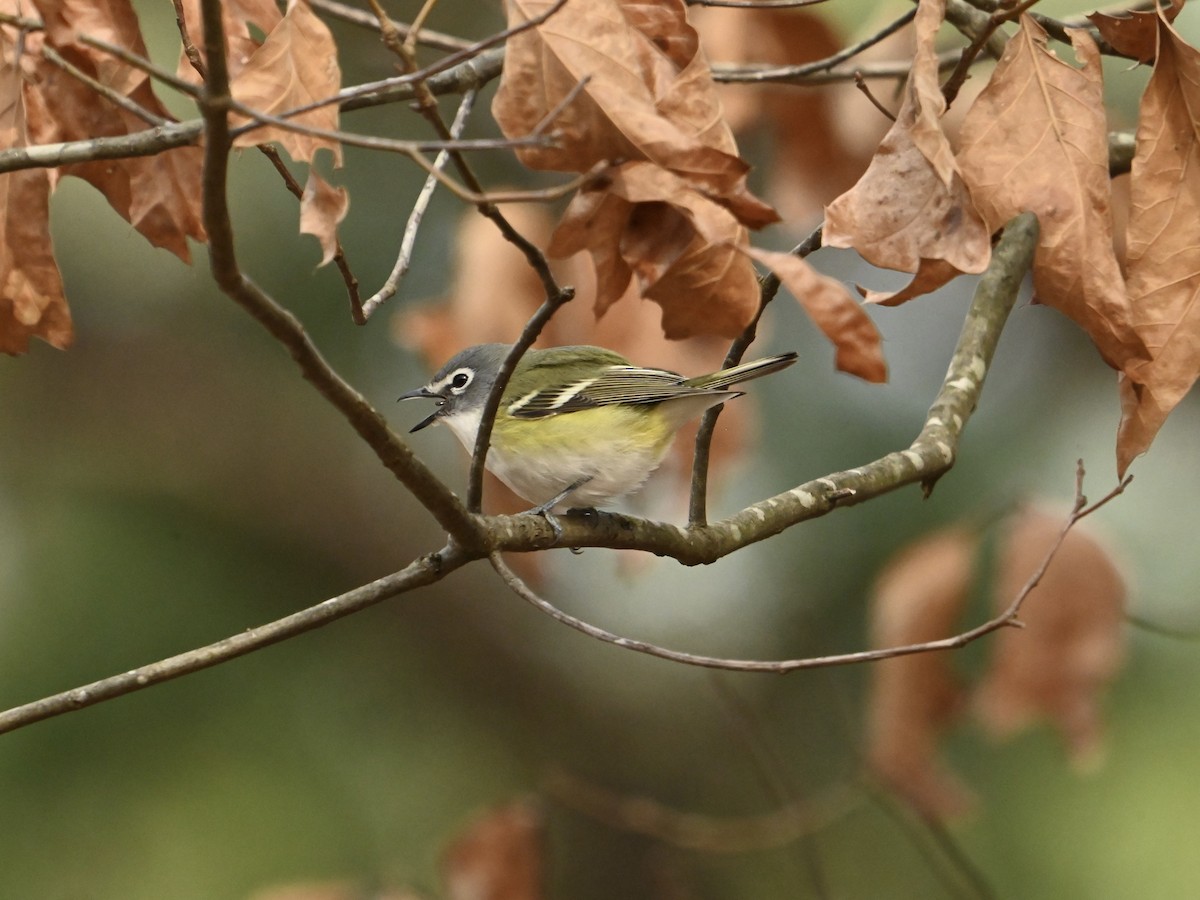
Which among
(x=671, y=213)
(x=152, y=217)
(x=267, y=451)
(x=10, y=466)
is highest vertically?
(x=152, y=217)

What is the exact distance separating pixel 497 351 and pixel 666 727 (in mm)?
3480

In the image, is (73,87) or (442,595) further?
(442,595)

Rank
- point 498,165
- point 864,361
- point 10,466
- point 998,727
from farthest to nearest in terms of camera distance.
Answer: point 498,165, point 10,466, point 998,727, point 864,361

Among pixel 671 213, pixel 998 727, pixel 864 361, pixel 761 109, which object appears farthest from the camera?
pixel 761 109

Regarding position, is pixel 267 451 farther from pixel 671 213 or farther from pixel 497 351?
pixel 671 213

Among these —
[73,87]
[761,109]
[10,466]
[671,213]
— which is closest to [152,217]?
[73,87]

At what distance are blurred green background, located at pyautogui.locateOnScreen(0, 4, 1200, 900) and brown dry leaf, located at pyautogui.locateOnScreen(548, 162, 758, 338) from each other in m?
3.91

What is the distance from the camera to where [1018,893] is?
618cm

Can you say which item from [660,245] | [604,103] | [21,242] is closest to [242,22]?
[21,242]

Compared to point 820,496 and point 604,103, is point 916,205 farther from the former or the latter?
point 820,496

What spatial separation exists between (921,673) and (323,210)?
2.89 m

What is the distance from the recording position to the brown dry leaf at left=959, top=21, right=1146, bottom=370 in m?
2.13

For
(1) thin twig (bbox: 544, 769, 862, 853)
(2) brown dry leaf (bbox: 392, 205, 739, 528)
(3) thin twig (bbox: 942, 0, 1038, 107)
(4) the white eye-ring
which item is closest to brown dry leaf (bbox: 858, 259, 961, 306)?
(3) thin twig (bbox: 942, 0, 1038, 107)

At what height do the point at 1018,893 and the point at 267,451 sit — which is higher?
the point at 267,451
